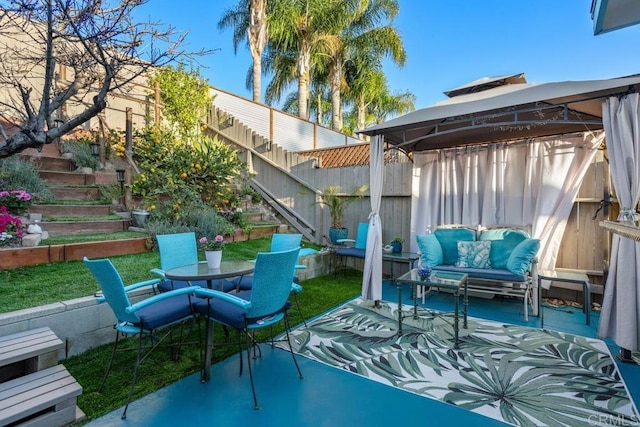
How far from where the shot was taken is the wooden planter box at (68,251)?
3217mm

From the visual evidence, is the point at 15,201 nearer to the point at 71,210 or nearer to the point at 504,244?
the point at 71,210

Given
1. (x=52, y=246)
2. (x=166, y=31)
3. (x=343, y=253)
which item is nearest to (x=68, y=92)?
(x=166, y=31)

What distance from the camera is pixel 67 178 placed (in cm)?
542

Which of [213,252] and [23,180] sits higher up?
[23,180]

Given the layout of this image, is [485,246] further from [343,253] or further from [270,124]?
[270,124]

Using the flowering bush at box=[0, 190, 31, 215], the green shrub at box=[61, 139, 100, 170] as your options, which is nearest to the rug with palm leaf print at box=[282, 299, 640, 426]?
the flowering bush at box=[0, 190, 31, 215]

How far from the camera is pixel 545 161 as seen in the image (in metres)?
4.64

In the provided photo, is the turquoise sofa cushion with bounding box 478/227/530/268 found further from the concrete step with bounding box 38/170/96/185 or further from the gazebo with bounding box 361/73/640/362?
the concrete step with bounding box 38/170/96/185

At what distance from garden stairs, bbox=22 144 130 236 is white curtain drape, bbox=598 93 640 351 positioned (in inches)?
237

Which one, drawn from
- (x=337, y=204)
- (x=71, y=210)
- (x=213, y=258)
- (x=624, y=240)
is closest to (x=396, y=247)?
(x=337, y=204)

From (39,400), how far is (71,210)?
3.71m

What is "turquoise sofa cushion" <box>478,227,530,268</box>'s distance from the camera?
4461 millimetres

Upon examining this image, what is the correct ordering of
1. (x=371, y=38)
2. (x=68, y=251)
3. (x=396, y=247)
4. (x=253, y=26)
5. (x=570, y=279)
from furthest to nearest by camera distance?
1. (x=371, y=38)
2. (x=253, y=26)
3. (x=396, y=247)
4. (x=570, y=279)
5. (x=68, y=251)

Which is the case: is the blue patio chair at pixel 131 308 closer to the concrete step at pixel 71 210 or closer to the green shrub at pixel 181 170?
the concrete step at pixel 71 210
